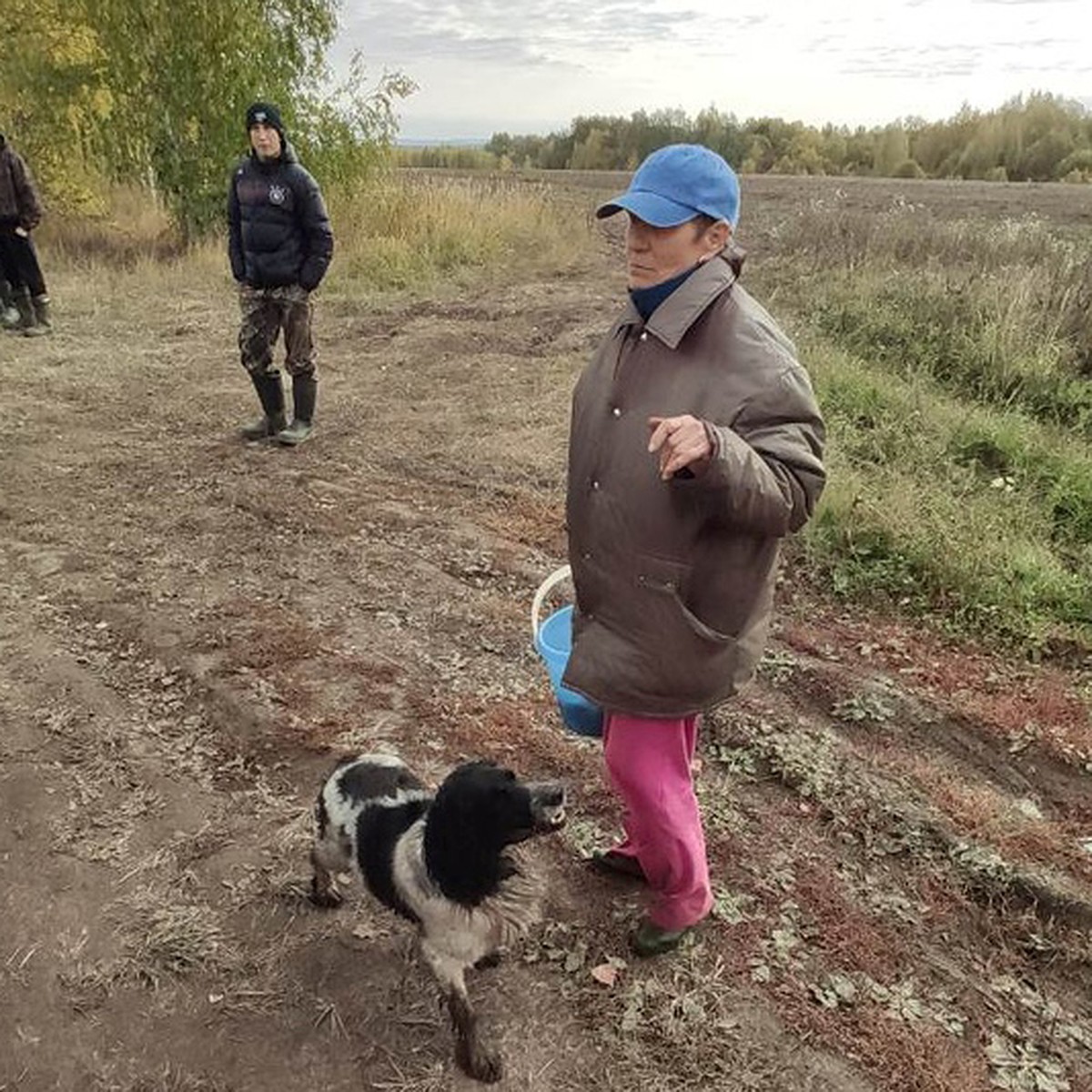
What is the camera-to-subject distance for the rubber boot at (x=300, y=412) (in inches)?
247

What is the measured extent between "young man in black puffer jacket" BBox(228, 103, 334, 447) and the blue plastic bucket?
12.1ft

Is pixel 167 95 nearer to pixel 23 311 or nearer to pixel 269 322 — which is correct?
pixel 23 311

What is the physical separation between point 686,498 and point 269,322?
4.60m

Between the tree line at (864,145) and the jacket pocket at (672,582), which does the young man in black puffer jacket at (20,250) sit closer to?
the jacket pocket at (672,582)

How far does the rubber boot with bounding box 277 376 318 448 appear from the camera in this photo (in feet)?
20.6

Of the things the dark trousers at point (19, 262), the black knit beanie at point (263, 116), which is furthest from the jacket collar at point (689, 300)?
the dark trousers at point (19, 262)

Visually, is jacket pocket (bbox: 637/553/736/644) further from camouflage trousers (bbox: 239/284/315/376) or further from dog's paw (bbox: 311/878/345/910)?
camouflage trousers (bbox: 239/284/315/376)

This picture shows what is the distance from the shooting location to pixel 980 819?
3105mm

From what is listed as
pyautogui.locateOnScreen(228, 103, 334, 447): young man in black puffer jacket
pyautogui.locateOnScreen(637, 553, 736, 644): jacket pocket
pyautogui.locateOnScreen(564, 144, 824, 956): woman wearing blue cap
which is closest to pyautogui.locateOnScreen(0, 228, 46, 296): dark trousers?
pyautogui.locateOnScreen(228, 103, 334, 447): young man in black puffer jacket

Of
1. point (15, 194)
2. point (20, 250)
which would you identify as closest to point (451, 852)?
point (15, 194)

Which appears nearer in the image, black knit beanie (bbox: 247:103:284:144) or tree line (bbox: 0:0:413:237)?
black knit beanie (bbox: 247:103:284:144)

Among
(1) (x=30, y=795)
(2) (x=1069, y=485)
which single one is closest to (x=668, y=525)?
(1) (x=30, y=795)

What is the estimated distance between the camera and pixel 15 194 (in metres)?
8.12

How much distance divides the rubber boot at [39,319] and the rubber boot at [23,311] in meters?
0.03
